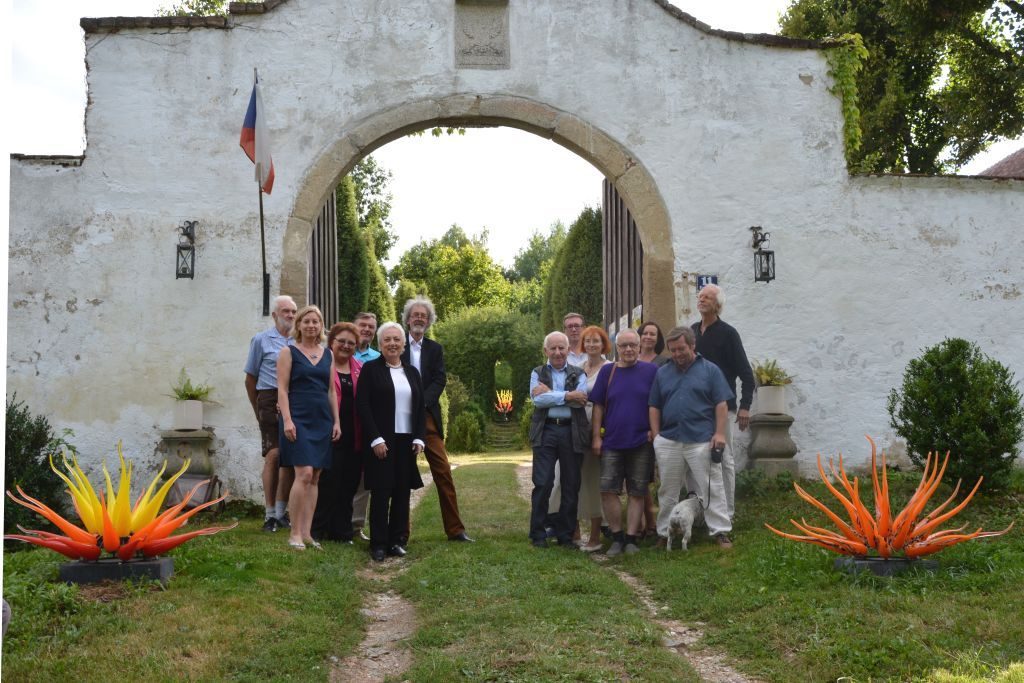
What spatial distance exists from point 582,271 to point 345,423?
16153 millimetres

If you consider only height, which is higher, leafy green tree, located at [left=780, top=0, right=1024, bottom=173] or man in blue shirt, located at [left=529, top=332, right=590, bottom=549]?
leafy green tree, located at [left=780, top=0, right=1024, bottom=173]

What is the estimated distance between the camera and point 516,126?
9.10 m

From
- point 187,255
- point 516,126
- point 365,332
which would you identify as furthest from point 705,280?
point 187,255

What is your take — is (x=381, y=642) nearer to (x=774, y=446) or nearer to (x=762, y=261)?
(x=774, y=446)

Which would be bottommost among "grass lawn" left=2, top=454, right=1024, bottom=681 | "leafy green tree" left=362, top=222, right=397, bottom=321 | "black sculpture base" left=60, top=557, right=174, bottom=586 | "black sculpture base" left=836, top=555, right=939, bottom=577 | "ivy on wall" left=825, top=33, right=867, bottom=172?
"grass lawn" left=2, top=454, right=1024, bottom=681

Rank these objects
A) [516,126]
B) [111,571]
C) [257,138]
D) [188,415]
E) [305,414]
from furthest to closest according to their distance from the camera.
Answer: [516,126], [188,415], [257,138], [305,414], [111,571]

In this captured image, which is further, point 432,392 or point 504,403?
point 504,403

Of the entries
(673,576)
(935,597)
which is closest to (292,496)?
(673,576)

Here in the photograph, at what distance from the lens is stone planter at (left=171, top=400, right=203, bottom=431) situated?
→ 27.3ft

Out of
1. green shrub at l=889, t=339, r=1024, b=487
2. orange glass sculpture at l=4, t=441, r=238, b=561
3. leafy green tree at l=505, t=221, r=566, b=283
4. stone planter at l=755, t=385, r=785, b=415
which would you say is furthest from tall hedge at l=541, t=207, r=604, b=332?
leafy green tree at l=505, t=221, r=566, b=283

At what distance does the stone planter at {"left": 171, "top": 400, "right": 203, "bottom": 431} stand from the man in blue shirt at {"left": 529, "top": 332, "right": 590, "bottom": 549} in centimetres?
301

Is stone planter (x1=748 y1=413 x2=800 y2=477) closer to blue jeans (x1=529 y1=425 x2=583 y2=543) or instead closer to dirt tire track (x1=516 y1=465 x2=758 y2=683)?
blue jeans (x1=529 y1=425 x2=583 y2=543)

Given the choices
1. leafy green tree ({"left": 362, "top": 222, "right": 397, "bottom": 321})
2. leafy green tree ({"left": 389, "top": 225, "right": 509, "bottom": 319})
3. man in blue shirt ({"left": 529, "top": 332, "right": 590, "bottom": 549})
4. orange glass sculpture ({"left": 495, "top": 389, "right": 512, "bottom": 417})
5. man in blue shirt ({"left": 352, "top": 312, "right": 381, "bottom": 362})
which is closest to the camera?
man in blue shirt ({"left": 529, "top": 332, "right": 590, "bottom": 549})

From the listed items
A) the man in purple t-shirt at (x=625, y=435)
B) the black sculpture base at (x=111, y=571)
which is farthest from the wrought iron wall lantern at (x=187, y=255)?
the black sculpture base at (x=111, y=571)
